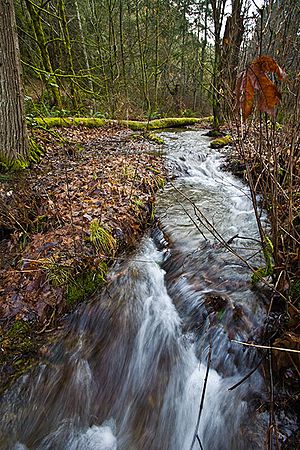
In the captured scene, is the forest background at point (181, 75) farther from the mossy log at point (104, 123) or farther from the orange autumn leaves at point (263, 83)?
the mossy log at point (104, 123)

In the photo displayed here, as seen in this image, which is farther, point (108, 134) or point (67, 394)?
point (108, 134)

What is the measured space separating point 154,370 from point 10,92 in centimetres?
467

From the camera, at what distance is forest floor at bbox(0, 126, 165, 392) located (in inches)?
111

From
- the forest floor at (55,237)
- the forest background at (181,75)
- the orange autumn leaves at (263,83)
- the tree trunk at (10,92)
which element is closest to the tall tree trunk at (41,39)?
the forest background at (181,75)

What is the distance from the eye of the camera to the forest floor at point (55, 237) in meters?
2.82

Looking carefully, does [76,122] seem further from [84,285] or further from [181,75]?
[181,75]

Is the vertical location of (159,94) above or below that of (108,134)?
above

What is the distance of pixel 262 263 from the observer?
3.37m

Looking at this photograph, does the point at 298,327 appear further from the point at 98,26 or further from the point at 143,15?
the point at 143,15

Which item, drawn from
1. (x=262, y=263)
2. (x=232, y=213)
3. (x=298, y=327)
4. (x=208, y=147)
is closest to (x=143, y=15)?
(x=208, y=147)

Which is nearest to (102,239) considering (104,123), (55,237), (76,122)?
(55,237)

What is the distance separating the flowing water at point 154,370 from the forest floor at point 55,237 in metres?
0.23

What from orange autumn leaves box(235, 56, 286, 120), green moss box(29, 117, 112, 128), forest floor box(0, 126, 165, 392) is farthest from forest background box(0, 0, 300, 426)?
forest floor box(0, 126, 165, 392)

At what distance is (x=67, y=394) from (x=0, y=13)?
5337mm
